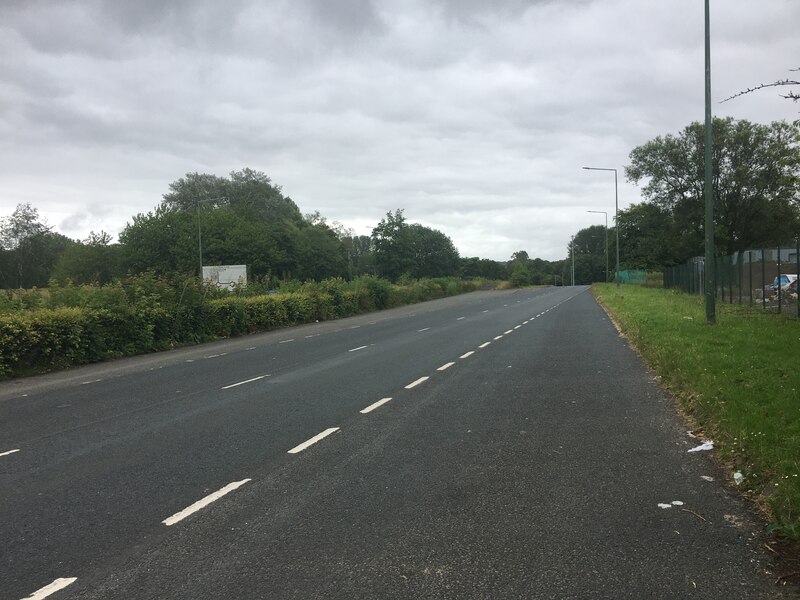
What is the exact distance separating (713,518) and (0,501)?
19.1 feet

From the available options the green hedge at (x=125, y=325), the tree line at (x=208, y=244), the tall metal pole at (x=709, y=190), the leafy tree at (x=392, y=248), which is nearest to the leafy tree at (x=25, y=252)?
the tree line at (x=208, y=244)

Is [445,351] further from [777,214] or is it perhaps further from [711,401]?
[777,214]

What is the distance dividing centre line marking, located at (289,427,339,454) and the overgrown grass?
423 cm

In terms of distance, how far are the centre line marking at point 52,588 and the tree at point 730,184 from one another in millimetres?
52435

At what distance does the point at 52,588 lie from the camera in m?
3.75

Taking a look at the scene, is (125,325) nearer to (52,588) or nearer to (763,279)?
(52,588)

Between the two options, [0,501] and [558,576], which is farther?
[0,501]

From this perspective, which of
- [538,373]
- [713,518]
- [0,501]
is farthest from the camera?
[538,373]

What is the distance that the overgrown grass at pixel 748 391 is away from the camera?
5004 mm

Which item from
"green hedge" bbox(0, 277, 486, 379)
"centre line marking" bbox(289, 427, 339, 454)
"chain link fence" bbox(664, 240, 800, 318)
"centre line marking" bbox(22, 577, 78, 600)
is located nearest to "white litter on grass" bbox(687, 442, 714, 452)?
"centre line marking" bbox(289, 427, 339, 454)

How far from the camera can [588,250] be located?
555 ft

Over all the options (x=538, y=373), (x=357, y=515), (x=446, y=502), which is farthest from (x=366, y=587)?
(x=538, y=373)

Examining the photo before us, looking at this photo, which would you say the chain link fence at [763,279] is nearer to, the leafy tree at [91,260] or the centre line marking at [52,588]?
the centre line marking at [52,588]

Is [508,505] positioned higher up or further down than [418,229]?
further down
